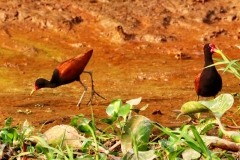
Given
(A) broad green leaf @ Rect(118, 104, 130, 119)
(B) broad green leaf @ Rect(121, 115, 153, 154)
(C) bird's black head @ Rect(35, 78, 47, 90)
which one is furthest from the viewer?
(C) bird's black head @ Rect(35, 78, 47, 90)

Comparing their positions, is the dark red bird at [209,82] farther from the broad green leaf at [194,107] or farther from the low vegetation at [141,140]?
the broad green leaf at [194,107]

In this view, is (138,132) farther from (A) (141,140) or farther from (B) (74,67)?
(B) (74,67)

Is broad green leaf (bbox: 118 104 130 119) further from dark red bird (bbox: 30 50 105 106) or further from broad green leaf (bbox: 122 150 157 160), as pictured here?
dark red bird (bbox: 30 50 105 106)

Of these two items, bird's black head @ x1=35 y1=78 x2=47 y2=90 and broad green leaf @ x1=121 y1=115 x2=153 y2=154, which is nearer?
→ broad green leaf @ x1=121 y1=115 x2=153 y2=154

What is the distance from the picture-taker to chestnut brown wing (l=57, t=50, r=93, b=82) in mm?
7941

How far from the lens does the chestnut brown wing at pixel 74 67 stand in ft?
26.1

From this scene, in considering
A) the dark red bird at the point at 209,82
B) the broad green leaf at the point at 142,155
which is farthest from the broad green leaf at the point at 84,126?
the dark red bird at the point at 209,82

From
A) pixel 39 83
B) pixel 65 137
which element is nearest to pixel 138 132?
pixel 65 137

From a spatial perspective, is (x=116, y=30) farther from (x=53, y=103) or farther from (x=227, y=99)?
(x=227, y=99)

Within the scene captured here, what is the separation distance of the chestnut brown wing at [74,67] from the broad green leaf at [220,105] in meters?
6.46

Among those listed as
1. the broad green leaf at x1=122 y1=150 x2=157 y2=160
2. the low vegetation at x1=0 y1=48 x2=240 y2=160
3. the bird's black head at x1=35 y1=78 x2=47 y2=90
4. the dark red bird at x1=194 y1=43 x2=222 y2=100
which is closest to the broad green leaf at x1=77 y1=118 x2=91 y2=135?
the low vegetation at x1=0 y1=48 x2=240 y2=160

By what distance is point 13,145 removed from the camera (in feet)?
6.18

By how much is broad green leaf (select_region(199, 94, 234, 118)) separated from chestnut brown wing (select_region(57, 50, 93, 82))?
646 centimetres

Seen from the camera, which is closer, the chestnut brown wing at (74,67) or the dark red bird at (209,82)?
the dark red bird at (209,82)
